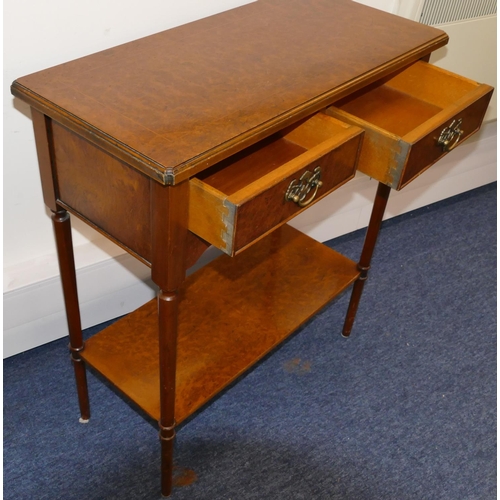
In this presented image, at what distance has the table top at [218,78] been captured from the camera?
3.17 feet

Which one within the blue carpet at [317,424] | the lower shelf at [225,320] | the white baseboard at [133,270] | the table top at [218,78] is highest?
the table top at [218,78]

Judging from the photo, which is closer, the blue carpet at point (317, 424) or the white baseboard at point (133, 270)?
the blue carpet at point (317, 424)

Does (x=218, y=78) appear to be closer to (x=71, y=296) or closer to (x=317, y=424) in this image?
(x=71, y=296)

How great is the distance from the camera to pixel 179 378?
1.39m

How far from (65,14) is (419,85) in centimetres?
75

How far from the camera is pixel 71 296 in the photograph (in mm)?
1339

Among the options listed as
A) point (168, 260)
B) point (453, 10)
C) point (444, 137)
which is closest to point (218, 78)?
point (168, 260)

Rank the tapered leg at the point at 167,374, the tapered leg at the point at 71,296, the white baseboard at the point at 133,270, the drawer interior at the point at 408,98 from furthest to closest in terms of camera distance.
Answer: the white baseboard at the point at 133,270 → the drawer interior at the point at 408,98 → the tapered leg at the point at 71,296 → the tapered leg at the point at 167,374

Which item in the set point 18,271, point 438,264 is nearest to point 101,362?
point 18,271

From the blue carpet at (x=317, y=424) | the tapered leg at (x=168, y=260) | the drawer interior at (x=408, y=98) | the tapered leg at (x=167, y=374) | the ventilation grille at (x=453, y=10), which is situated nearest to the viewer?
the tapered leg at (x=168, y=260)

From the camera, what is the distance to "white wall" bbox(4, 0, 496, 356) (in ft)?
4.11

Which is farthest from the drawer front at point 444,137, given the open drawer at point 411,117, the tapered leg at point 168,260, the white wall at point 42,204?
the white wall at point 42,204

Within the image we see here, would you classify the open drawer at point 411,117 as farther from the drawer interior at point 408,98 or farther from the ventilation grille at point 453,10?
the ventilation grille at point 453,10

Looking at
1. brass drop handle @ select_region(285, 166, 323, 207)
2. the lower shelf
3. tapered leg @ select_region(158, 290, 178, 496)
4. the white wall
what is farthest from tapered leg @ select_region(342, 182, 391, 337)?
tapered leg @ select_region(158, 290, 178, 496)
